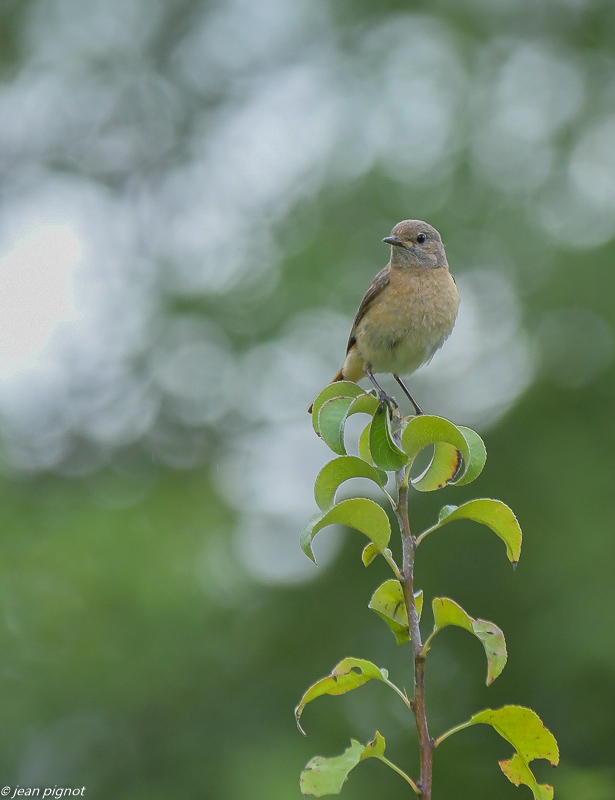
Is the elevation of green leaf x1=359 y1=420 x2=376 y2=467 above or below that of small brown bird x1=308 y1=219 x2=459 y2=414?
below

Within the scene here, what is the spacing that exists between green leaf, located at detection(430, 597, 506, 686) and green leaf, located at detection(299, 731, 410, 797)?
226mm

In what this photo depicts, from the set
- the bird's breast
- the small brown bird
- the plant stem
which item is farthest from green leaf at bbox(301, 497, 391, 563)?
the bird's breast

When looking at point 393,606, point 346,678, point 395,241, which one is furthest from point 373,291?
point 346,678

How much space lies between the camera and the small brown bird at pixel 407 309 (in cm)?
435

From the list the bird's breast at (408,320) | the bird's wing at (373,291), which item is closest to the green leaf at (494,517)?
the bird's breast at (408,320)

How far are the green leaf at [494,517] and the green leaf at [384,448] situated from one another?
0.45 feet

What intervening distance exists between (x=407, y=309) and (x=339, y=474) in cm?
279

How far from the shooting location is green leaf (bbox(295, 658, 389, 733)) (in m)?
1.50

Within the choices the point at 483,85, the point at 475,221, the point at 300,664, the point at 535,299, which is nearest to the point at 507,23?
the point at 483,85

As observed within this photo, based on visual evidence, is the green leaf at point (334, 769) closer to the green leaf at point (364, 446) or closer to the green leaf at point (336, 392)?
the green leaf at point (364, 446)

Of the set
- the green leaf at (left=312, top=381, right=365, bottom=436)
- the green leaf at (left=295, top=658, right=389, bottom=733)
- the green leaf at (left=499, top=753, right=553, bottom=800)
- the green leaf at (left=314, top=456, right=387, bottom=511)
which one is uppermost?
the green leaf at (left=312, top=381, right=365, bottom=436)

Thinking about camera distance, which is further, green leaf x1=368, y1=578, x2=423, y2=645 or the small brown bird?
the small brown bird

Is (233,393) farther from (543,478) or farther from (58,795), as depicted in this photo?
(58,795)

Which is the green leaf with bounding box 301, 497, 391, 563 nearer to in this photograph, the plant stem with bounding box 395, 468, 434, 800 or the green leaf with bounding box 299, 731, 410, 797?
the plant stem with bounding box 395, 468, 434, 800
